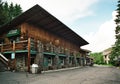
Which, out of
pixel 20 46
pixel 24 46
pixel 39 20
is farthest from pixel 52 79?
pixel 39 20

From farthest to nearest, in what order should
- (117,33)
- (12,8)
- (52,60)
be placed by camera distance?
(12,8) → (117,33) → (52,60)

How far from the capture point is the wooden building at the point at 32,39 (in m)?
19.4

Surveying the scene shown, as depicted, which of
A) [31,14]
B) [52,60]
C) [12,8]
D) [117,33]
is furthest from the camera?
[12,8]

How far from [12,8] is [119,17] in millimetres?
33408

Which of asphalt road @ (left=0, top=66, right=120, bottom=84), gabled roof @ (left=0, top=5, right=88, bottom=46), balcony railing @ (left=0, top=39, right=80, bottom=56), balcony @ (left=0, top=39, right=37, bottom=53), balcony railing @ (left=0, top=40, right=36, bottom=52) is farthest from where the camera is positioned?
gabled roof @ (left=0, top=5, right=88, bottom=46)

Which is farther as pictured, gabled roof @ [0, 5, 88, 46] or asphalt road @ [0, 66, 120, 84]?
gabled roof @ [0, 5, 88, 46]

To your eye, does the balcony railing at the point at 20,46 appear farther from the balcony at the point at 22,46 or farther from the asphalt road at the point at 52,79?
the asphalt road at the point at 52,79

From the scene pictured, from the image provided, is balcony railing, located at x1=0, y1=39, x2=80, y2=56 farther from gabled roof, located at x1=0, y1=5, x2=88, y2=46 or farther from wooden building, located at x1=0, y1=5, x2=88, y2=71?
gabled roof, located at x1=0, y1=5, x2=88, y2=46

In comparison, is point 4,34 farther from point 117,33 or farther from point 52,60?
point 117,33

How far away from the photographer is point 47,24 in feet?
79.9

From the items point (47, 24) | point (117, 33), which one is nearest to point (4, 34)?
point (47, 24)

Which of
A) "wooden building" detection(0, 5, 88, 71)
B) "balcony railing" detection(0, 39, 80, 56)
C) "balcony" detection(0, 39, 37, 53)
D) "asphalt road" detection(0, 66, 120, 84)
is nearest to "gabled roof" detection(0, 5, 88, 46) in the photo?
"wooden building" detection(0, 5, 88, 71)

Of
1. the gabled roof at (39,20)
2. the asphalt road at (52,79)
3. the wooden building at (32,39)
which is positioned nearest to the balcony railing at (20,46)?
the wooden building at (32,39)

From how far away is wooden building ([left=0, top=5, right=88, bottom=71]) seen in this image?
19.4 m
